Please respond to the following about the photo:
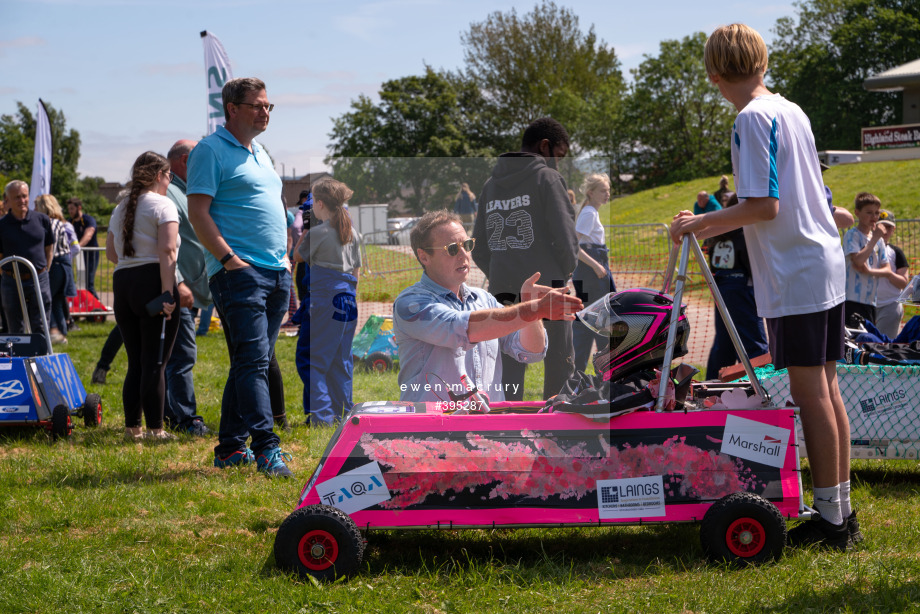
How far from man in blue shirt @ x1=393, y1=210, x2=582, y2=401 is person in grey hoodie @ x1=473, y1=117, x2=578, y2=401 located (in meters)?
0.87

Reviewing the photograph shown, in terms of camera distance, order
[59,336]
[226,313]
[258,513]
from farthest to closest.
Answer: [59,336]
[226,313]
[258,513]

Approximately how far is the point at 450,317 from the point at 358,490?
78cm

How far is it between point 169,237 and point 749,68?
12.6 ft

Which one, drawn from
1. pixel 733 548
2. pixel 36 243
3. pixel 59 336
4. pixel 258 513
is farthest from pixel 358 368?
pixel 59 336

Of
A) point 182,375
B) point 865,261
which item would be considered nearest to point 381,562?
point 182,375

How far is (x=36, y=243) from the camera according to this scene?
31.8ft

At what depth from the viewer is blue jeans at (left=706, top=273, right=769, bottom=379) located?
6.18 metres

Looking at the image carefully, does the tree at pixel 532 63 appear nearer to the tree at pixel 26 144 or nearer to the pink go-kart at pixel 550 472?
the tree at pixel 26 144

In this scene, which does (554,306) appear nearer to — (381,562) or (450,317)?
(450,317)

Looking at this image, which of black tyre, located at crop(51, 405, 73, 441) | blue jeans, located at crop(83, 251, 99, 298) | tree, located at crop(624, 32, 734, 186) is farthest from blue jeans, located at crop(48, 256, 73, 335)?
tree, located at crop(624, 32, 734, 186)

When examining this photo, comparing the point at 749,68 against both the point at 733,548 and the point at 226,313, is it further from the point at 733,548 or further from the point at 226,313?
the point at 226,313

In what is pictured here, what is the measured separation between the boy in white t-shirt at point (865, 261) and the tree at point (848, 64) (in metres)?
47.2

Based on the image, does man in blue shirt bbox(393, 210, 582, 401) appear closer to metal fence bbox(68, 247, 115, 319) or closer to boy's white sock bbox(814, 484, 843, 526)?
boy's white sock bbox(814, 484, 843, 526)

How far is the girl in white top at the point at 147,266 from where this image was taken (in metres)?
5.64
